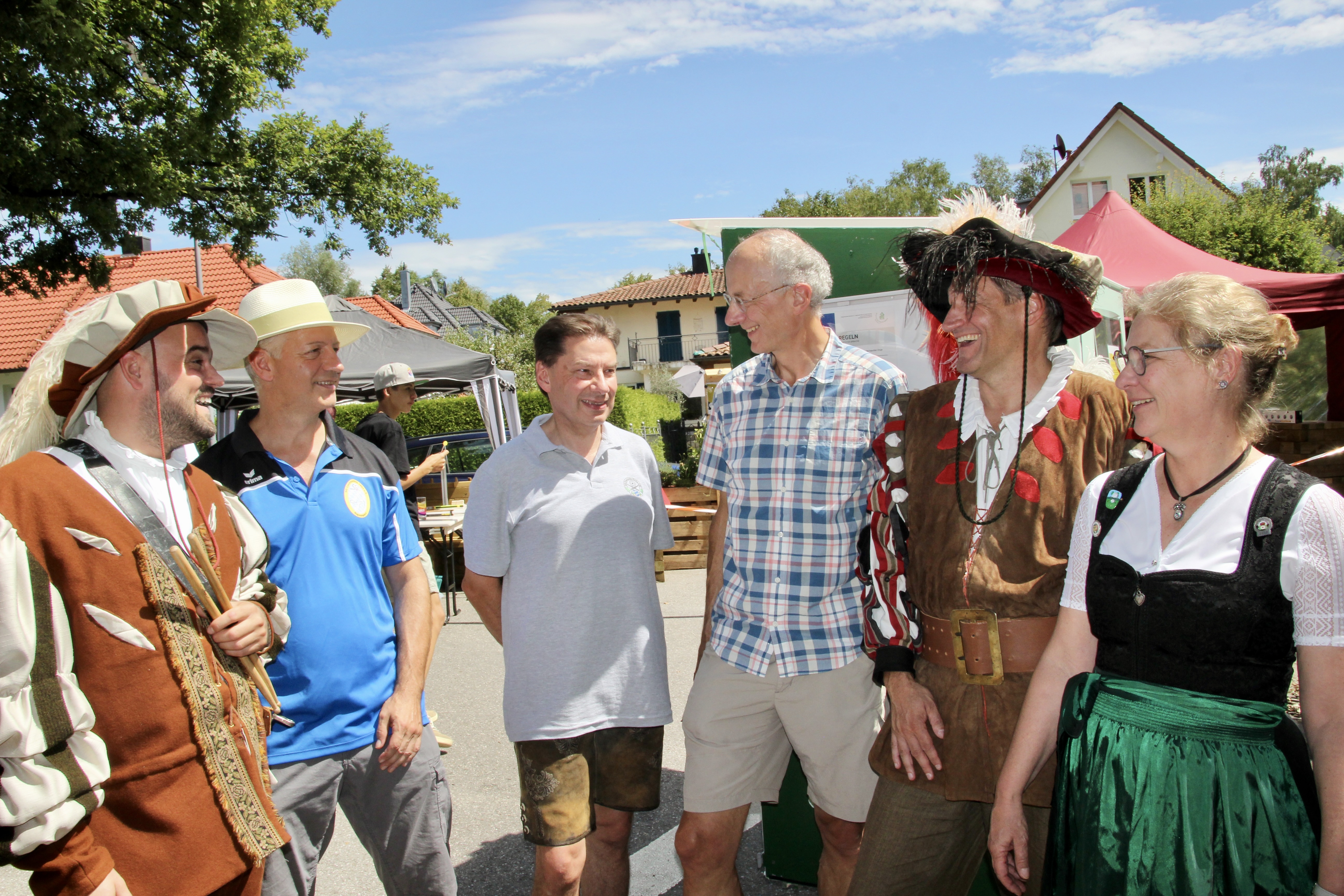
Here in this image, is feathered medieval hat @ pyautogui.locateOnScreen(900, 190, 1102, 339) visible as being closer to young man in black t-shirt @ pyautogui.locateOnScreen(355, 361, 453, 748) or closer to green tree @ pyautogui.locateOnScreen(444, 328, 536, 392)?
young man in black t-shirt @ pyautogui.locateOnScreen(355, 361, 453, 748)

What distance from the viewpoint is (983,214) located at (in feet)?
7.58

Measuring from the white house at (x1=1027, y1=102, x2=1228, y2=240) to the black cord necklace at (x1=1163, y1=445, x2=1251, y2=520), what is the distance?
29.0 meters

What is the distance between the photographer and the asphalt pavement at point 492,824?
3.23 metres

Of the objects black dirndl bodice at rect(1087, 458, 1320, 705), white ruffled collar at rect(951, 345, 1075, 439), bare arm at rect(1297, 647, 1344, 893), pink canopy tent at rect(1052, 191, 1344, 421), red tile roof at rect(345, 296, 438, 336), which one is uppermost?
red tile roof at rect(345, 296, 438, 336)

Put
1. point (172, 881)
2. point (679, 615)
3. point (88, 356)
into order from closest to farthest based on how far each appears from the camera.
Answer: point (172, 881), point (88, 356), point (679, 615)

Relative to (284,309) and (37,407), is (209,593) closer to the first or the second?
(37,407)

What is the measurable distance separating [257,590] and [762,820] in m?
2.01

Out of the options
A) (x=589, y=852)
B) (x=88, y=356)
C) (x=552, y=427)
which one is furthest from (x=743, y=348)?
(x=88, y=356)

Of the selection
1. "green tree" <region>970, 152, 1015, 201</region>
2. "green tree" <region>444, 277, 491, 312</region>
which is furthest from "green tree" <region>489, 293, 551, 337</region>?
"green tree" <region>970, 152, 1015, 201</region>

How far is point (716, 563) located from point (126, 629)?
1548 millimetres

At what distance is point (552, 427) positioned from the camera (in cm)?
269

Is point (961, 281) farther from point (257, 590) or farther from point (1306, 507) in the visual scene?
point (257, 590)

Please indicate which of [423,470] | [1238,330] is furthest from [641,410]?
[1238,330]

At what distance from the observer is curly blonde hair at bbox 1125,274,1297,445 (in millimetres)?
1667
